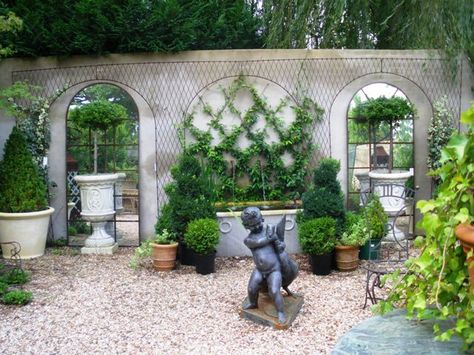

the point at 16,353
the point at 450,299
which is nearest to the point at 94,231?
the point at 16,353

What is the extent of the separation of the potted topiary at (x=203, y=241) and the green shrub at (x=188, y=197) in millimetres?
179

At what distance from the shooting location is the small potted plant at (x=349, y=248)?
207 inches

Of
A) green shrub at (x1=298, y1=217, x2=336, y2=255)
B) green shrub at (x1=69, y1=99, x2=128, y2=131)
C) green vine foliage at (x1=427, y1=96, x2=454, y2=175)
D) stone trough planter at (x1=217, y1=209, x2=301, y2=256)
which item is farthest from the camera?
green vine foliage at (x1=427, y1=96, x2=454, y2=175)

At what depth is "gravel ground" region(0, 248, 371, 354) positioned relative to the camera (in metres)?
3.46

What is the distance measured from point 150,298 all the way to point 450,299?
3.44 m

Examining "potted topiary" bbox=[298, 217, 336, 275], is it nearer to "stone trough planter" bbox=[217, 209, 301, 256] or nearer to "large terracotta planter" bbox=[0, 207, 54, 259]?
"stone trough planter" bbox=[217, 209, 301, 256]

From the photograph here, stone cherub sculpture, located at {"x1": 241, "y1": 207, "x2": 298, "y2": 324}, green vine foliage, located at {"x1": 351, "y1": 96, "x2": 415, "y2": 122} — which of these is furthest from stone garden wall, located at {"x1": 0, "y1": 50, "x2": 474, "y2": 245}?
stone cherub sculpture, located at {"x1": 241, "y1": 207, "x2": 298, "y2": 324}

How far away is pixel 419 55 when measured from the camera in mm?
6602

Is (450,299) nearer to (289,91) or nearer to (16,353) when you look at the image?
(16,353)

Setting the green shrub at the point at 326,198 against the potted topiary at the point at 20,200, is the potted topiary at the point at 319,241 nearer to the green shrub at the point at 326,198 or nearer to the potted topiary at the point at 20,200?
the green shrub at the point at 326,198

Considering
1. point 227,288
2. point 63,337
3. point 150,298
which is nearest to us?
point 63,337

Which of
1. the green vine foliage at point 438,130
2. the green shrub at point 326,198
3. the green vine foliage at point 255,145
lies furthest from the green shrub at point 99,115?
the green vine foliage at point 438,130

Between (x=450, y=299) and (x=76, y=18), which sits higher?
(x=76, y=18)

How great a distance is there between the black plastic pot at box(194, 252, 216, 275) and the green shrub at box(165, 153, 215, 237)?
1.38 feet
